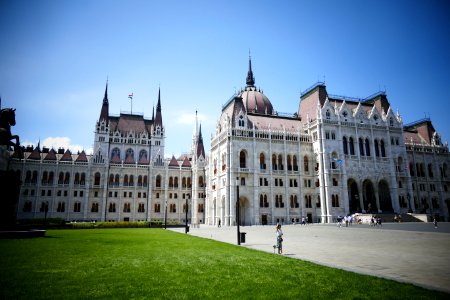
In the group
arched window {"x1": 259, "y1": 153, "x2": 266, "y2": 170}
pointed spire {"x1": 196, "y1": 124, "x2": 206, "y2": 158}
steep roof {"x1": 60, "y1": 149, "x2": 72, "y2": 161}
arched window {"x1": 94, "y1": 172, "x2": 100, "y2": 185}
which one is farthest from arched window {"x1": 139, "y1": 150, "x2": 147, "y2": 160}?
arched window {"x1": 259, "y1": 153, "x2": 266, "y2": 170}

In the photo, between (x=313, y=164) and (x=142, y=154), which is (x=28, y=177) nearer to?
(x=142, y=154)

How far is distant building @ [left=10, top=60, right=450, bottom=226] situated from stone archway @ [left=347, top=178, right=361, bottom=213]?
23 centimetres

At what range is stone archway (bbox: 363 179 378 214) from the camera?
199 ft

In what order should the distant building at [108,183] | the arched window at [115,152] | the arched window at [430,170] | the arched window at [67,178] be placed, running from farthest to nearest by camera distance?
the arched window at [115,152], the arched window at [430,170], the arched window at [67,178], the distant building at [108,183]

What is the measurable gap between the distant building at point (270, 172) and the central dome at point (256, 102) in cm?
34

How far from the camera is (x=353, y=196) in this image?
6153 cm

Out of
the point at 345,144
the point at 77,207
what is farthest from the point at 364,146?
the point at 77,207

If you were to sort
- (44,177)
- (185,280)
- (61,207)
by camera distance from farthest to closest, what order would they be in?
(61,207), (44,177), (185,280)

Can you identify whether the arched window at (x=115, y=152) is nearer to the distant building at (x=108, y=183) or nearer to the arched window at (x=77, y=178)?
the distant building at (x=108, y=183)

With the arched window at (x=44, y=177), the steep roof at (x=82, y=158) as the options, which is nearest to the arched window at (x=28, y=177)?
the arched window at (x=44, y=177)

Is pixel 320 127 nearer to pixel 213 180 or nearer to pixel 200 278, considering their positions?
pixel 213 180

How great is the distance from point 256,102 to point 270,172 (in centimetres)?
2185

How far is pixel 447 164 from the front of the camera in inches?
3017

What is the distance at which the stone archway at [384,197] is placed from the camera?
6222 centimetres
